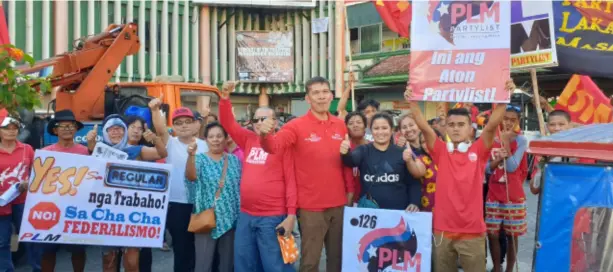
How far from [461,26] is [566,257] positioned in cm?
193

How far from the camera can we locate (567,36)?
235 inches

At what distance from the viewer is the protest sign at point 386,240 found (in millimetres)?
4742

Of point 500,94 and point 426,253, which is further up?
point 500,94

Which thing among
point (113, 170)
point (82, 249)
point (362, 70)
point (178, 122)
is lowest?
point (82, 249)

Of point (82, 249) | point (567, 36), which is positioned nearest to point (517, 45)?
point (567, 36)

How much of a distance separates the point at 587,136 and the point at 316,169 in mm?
2048

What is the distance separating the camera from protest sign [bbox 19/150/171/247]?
521 centimetres

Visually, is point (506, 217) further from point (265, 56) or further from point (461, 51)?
point (265, 56)

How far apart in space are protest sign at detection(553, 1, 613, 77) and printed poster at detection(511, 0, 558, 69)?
0.62 m

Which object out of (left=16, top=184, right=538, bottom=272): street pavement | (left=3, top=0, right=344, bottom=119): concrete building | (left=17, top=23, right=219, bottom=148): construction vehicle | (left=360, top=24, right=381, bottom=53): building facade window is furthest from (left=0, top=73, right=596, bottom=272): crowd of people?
(left=360, top=24, right=381, bottom=53): building facade window

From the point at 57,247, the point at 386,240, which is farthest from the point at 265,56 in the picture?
the point at 386,240

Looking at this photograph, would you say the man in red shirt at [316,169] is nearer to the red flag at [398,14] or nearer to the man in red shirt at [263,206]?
the man in red shirt at [263,206]

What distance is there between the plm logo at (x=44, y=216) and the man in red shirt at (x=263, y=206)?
168 cm

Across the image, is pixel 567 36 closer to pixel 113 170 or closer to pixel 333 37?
pixel 113 170
